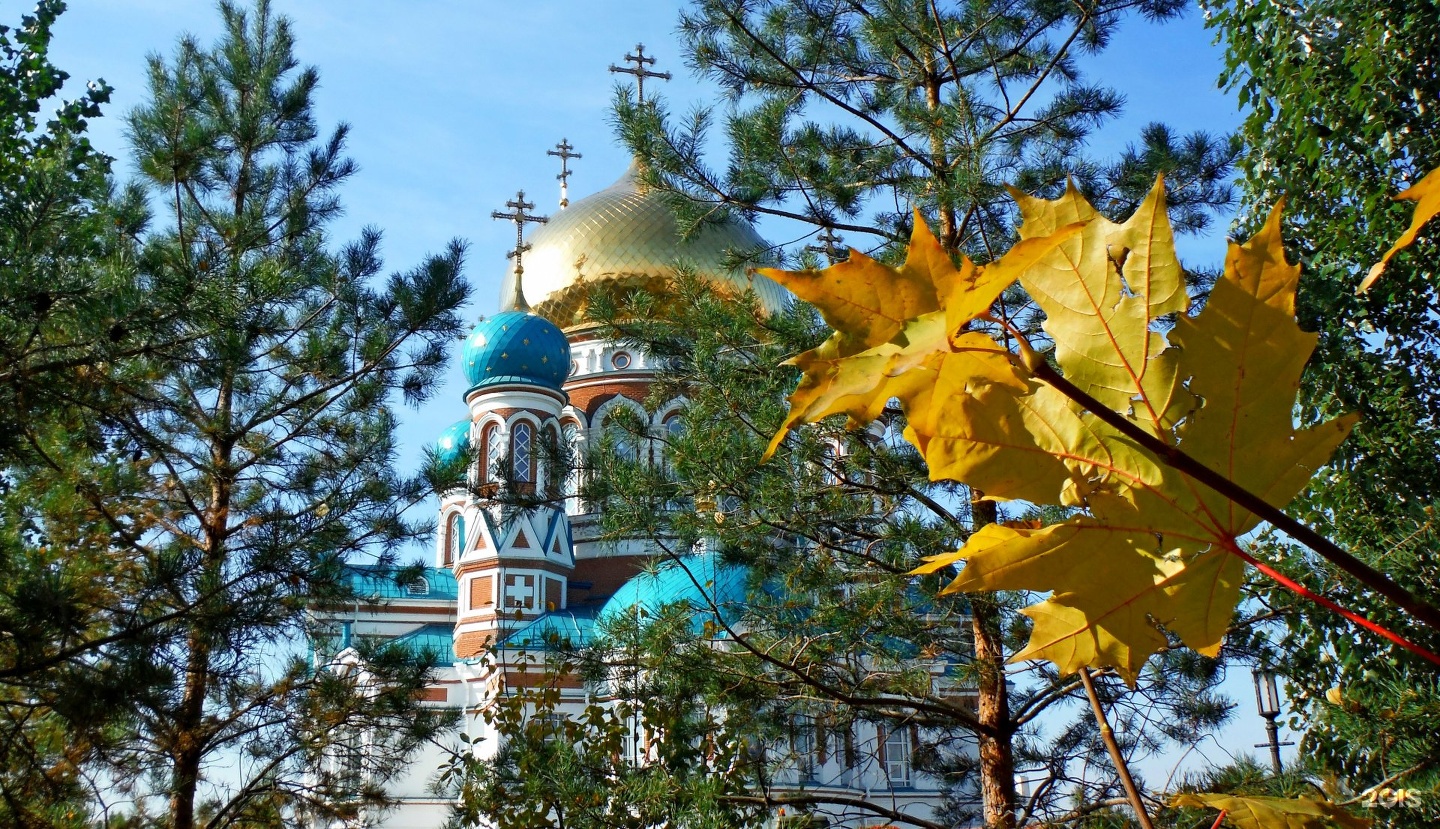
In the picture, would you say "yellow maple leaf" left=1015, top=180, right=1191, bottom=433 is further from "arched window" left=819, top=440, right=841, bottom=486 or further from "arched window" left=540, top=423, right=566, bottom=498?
"arched window" left=540, top=423, right=566, bottom=498

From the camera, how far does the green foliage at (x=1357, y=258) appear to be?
406cm

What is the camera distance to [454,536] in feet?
74.1

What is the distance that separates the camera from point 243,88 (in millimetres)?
8516

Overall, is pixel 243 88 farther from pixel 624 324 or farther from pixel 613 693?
pixel 613 693

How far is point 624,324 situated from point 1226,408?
6.18 meters

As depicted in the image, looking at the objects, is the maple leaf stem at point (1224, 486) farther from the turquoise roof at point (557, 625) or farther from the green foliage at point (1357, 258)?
the turquoise roof at point (557, 625)

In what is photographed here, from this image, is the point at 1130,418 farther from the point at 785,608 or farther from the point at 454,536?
the point at 454,536

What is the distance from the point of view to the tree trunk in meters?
5.68

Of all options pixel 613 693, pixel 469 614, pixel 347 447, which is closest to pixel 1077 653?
pixel 613 693

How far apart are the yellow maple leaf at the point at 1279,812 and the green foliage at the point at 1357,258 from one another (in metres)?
3.17

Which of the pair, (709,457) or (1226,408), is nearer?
(1226,408)

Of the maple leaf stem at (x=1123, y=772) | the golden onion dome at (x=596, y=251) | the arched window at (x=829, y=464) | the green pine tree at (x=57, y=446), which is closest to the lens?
the maple leaf stem at (x=1123, y=772)

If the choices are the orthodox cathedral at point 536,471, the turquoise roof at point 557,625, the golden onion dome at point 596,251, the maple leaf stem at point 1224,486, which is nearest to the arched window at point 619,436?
the maple leaf stem at point 1224,486

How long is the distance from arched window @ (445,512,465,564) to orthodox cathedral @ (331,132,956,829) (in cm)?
3
